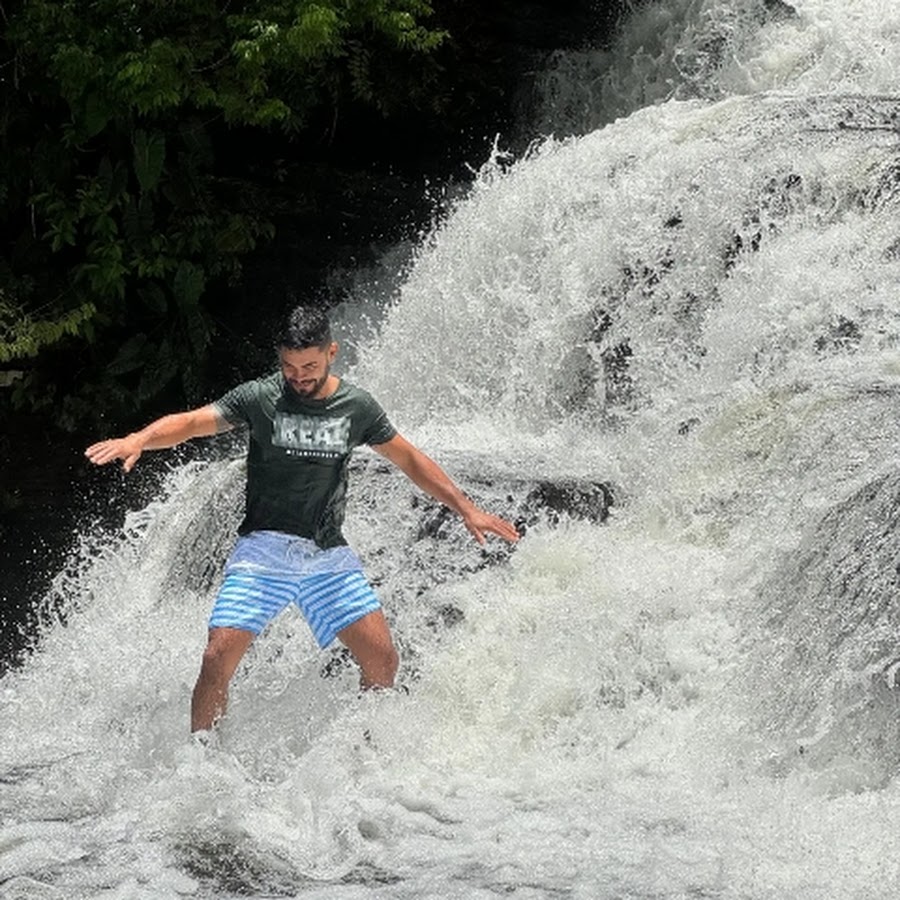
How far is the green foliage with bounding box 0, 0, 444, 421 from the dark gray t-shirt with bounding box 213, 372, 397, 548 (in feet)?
19.9

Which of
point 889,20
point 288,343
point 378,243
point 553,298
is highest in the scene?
point 889,20

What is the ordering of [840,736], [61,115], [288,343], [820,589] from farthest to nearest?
[61,115]
[820,589]
[840,736]
[288,343]

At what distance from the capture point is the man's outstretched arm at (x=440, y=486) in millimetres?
5668

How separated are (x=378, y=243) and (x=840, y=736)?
7.84 metres

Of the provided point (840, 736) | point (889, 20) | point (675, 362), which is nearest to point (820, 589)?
point (840, 736)

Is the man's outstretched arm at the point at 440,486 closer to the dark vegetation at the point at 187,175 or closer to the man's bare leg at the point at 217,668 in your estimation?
the man's bare leg at the point at 217,668

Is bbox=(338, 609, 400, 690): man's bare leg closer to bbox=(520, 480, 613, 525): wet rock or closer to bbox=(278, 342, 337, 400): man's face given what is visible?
bbox=(278, 342, 337, 400): man's face

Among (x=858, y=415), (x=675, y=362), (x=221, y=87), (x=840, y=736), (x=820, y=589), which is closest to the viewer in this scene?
(x=840, y=736)

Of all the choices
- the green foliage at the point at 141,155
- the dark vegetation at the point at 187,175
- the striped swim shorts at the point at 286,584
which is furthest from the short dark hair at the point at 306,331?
the green foliage at the point at 141,155

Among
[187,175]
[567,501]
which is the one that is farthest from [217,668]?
[187,175]

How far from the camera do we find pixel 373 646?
5809mm

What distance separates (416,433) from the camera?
939 cm

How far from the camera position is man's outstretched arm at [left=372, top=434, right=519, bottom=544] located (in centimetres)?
567

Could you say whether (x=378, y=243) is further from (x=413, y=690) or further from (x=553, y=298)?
(x=413, y=690)
